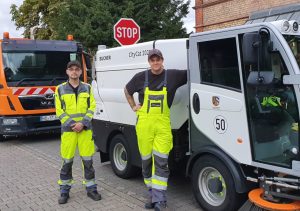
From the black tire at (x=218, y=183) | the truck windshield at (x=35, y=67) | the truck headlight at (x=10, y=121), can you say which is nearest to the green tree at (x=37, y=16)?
the truck windshield at (x=35, y=67)

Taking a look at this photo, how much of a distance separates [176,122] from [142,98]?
0.61 meters

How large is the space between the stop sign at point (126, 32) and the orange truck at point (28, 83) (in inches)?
116

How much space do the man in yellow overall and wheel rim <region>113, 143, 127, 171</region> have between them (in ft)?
4.92

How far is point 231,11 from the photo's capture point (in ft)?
44.0

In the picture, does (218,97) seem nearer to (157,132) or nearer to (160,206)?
(157,132)

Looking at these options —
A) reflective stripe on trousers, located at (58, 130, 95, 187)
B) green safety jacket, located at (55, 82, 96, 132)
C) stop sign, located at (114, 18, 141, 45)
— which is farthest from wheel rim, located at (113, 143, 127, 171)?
stop sign, located at (114, 18, 141, 45)

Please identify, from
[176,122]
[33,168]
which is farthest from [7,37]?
[176,122]

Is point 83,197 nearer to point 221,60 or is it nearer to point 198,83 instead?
point 198,83

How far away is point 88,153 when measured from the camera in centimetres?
551

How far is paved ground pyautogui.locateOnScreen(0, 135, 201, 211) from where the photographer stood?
524 cm

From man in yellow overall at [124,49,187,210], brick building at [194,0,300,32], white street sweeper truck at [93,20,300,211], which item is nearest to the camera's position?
white street sweeper truck at [93,20,300,211]

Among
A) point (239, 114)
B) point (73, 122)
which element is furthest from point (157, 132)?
point (73, 122)

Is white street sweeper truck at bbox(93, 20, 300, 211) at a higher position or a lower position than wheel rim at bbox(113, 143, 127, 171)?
higher

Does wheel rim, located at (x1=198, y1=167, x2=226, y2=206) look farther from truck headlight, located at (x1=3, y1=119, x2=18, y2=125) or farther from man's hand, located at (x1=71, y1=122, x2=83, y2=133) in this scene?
truck headlight, located at (x1=3, y1=119, x2=18, y2=125)
